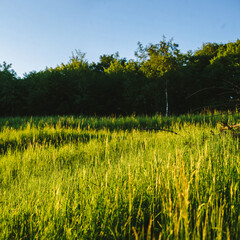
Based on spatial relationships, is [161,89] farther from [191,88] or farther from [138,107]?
[191,88]

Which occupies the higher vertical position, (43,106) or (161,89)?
(161,89)

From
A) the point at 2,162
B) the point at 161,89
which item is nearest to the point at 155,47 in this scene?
the point at 161,89

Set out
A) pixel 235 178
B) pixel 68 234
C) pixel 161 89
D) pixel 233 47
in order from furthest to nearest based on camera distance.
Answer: pixel 233 47 → pixel 161 89 → pixel 235 178 → pixel 68 234

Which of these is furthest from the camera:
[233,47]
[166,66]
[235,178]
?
[233,47]

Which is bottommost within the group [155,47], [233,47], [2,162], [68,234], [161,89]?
[2,162]

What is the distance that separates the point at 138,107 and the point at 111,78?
6.25m

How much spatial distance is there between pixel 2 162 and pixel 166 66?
59.6 feet

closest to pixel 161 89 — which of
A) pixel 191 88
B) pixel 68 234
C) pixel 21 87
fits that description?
pixel 191 88

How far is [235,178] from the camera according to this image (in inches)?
90.3

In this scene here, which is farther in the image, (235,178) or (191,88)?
(191,88)

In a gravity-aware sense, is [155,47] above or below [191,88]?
above

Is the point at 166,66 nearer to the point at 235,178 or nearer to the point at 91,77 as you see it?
the point at 91,77

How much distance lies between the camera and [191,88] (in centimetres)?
2759

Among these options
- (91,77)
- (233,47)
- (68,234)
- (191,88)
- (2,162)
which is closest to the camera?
(68,234)
